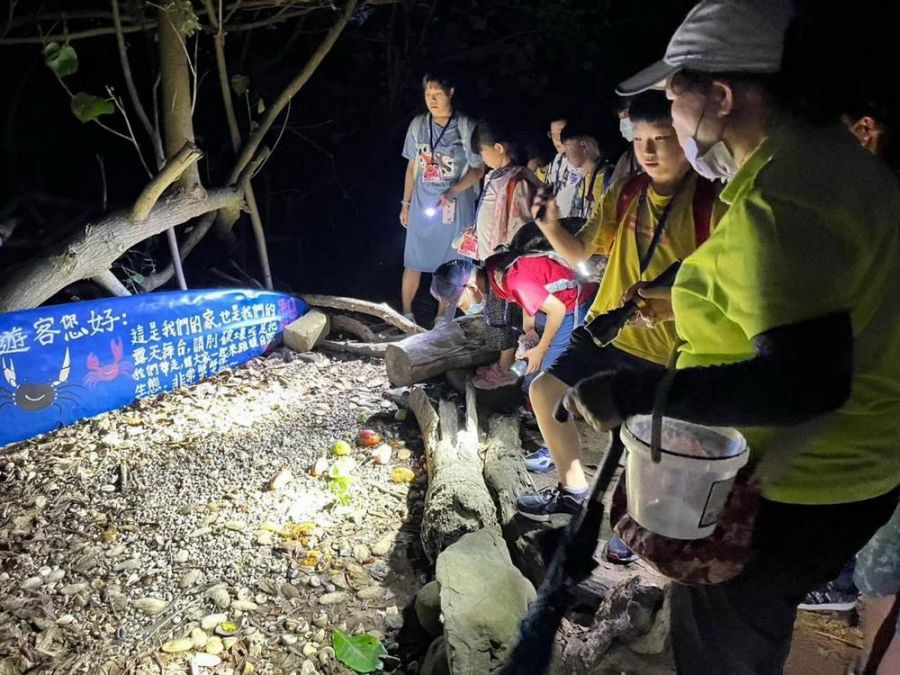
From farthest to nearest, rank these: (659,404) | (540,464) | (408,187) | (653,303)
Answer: (408,187) → (540,464) → (653,303) → (659,404)

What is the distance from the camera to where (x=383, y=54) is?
A: 9.15 m

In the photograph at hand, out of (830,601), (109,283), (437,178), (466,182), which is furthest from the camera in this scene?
(437,178)

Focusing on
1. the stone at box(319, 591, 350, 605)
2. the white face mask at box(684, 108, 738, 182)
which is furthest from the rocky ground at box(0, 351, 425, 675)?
the white face mask at box(684, 108, 738, 182)

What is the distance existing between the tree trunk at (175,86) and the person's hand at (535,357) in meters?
3.45

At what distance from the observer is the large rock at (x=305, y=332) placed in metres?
6.36

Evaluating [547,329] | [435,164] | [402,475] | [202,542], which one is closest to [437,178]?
[435,164]

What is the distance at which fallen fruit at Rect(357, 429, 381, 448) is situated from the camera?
4.79 metres

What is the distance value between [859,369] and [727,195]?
463 mm

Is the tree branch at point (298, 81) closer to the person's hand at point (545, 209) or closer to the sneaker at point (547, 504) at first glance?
the person's hand at point (545, 209)

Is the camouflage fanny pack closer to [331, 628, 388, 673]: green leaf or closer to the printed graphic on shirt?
[331, 628, 388, 673]: green leaf

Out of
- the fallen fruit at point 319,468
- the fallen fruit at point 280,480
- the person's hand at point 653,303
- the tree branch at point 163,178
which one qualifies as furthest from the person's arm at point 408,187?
the person's hand at point 653,303

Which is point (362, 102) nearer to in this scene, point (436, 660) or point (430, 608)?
point (430, 608)

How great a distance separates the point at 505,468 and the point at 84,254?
3861 millimetres

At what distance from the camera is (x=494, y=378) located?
523 cm
